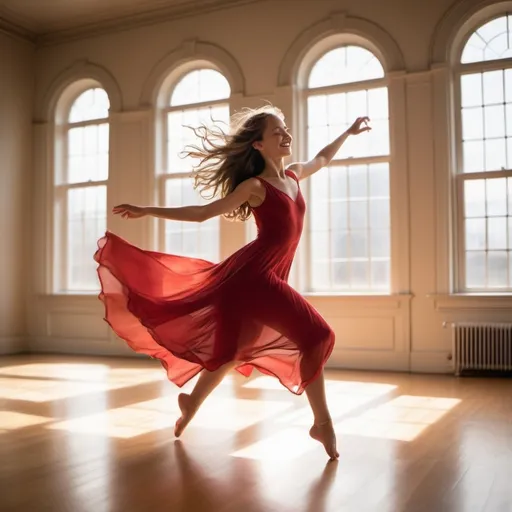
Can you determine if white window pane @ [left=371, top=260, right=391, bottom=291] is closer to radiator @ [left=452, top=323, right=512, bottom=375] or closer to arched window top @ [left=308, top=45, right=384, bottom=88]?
radiator @ [left=452, top=323, right=512, bottom=375]

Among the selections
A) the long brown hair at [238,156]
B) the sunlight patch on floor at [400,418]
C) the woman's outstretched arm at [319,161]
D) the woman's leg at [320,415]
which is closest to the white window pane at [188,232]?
the sunlight patch on floor at [400,418]

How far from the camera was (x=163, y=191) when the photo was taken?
7.59 metres

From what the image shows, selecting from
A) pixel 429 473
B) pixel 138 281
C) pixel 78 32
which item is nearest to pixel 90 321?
pixel 78 32

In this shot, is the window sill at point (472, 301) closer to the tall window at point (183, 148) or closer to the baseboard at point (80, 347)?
the tall window at point (183, 148)

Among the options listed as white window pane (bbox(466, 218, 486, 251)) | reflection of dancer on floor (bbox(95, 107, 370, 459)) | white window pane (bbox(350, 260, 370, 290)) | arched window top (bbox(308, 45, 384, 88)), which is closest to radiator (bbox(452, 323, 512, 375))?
white window pane (bbox(466, 218, 486, 251))

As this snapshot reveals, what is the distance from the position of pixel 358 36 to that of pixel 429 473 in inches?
198

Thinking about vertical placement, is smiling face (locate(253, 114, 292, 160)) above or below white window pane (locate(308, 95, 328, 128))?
below

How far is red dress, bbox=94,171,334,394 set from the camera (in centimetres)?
287

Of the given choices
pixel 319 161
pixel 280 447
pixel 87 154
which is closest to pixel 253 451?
pixel 280 447

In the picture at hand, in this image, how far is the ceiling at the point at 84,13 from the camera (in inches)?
292

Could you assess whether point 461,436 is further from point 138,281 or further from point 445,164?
point 445,164

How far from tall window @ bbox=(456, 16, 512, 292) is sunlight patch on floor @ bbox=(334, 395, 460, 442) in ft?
6.43

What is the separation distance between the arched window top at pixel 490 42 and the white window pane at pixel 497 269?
1.83 meters

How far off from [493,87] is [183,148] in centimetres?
333
